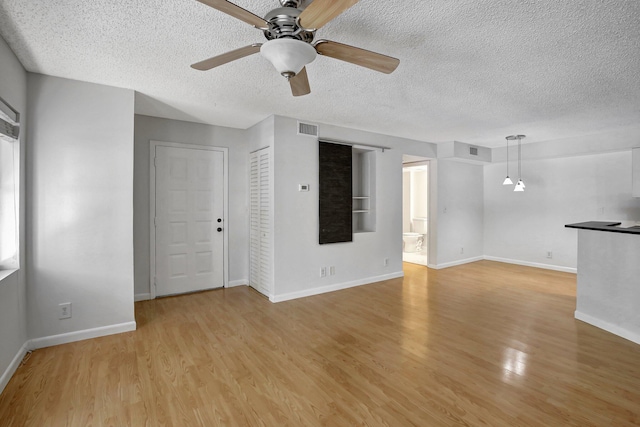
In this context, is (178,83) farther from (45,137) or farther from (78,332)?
(78,332)

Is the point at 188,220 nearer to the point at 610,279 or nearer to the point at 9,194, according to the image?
the point at 9,194

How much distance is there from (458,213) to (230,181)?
15.4 ft

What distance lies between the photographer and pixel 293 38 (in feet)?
5.87

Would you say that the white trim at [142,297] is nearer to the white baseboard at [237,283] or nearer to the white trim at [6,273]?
the white baseboard at [237,283]

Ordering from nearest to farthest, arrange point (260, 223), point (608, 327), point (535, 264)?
1. point (608, 327)
2. point (260, 223)
3. point (535, 264)

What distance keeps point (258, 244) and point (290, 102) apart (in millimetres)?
Answer: 2062

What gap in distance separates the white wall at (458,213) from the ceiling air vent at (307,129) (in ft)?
9.59

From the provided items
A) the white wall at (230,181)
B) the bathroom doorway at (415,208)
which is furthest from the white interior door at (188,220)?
the bathroom doorway at (415,208)

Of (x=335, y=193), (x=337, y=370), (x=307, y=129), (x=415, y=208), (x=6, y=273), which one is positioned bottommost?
(x=337, y=370)

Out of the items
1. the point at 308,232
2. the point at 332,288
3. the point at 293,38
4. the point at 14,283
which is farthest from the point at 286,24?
the point at 332,288

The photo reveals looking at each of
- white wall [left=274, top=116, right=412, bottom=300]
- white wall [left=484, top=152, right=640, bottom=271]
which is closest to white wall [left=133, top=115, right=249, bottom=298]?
white wall [left=274, top=116, right=412, bottom=300]

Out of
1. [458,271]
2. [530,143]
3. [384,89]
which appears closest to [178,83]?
[384,89]

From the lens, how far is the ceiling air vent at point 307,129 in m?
4.34

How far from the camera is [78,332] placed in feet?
9.92
